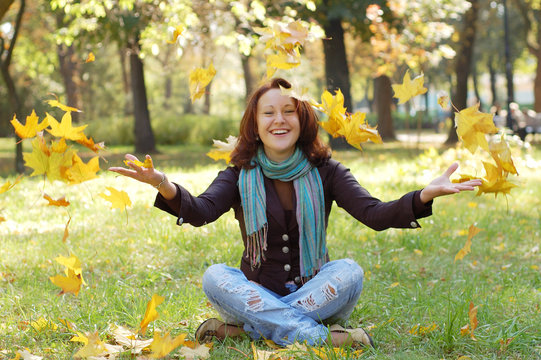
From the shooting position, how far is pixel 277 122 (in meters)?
3.13

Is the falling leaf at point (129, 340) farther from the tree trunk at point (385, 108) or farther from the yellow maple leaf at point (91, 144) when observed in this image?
the tree trunk at point (385, 108)

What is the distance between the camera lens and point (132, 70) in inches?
621

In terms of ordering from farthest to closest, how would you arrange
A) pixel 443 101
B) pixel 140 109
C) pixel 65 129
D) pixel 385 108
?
pixel 385 108, pixel 140 109, pixel 443 101, pixel 65 129

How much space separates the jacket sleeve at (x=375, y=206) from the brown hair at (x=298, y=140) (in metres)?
0.13

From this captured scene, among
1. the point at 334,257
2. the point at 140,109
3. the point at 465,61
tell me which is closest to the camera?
the point at 334,257

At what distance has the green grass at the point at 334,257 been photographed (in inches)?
119

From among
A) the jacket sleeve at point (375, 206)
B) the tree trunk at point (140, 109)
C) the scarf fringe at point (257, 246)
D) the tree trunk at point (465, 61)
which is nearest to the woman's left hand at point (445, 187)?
the jacket sleeve at point (375, 206)

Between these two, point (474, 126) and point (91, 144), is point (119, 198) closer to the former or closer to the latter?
point (91, 144)

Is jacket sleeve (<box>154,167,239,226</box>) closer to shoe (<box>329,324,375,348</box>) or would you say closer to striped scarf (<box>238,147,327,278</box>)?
striped scarf (<box>238,147,327,278</box>)

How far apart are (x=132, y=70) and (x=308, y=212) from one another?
1354cm

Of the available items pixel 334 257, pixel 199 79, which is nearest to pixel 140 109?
pixel 334 257

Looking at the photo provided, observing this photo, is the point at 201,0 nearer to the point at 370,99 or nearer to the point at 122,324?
the point at 122,324

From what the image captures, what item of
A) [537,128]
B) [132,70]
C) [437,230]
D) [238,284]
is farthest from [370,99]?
[238,284]

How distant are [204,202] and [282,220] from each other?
1.35 ft
